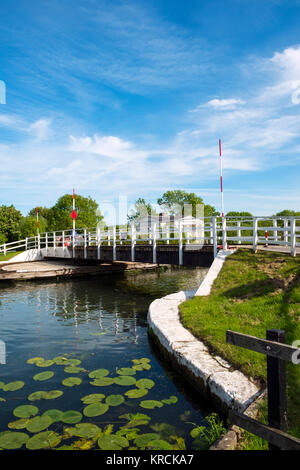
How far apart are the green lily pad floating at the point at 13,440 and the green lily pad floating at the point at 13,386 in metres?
1.50

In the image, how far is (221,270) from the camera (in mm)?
11070

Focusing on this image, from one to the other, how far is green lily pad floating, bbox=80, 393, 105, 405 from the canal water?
0.02m

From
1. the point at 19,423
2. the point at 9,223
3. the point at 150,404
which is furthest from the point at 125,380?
the point at 9,223

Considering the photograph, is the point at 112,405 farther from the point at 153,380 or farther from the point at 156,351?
the point at 156,351

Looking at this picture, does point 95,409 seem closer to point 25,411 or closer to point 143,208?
point 25,411

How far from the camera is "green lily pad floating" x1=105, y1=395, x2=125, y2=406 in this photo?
5.03 m

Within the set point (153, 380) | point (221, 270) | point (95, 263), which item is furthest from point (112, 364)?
point (95, 263)

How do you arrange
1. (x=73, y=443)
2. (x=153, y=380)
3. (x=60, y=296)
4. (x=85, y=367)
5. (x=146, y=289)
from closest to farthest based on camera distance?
1. (x=73, y=443)
2. (x=153, y=380)
3. (x=85, y=367)
4. (x=60, y=296)
5. (x=146, y=289)

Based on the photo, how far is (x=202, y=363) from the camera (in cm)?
550

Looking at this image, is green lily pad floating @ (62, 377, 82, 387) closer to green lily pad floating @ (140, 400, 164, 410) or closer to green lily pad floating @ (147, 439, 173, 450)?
green lily pad floating @ (140, 400, 164, 410)

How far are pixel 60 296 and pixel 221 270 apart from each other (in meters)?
9.06

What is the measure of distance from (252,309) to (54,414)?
507cm

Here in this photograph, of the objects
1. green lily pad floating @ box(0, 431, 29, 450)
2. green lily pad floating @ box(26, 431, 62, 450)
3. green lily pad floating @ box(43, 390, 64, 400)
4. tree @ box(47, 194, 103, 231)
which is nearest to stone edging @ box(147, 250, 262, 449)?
green lily pad floating @ box(26, 431, 62, 450)

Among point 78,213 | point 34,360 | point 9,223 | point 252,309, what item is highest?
point 78,213
